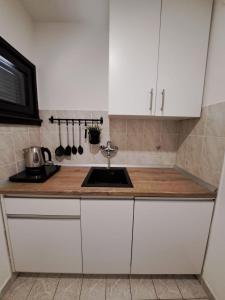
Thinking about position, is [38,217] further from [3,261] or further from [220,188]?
[220,188]

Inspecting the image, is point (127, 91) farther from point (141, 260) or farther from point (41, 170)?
point (141, 260)

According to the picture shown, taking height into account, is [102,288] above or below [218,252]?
below

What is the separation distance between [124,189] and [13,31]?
1.58m

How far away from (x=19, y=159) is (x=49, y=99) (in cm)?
70

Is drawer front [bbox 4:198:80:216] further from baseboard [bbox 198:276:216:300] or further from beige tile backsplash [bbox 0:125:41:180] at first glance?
baseboard [bbox 198:276:216:300]

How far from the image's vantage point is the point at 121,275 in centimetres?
118

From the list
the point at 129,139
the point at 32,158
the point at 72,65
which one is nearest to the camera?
the point at 32,158

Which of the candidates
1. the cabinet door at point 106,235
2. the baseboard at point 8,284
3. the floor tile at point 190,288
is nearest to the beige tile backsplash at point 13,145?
the cabinet door at point 106,235

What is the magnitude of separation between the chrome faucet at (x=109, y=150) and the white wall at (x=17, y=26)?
3.80ft

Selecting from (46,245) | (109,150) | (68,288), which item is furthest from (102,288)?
(109,150)

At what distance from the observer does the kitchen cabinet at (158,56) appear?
3.32 ft

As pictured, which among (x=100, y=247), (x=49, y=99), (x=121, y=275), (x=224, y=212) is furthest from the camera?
(x=49, y=99)

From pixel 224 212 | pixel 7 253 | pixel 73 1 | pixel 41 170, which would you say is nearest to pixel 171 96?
pixel 224 212

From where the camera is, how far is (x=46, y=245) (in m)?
1.04
